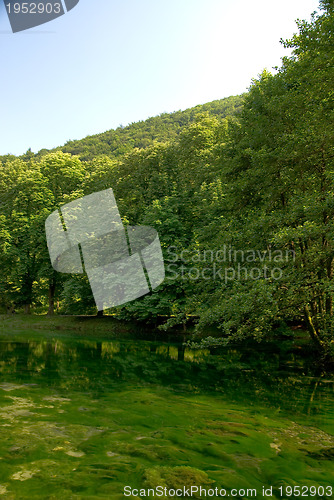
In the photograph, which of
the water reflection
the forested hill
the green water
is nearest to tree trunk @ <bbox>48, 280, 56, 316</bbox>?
the water reflection

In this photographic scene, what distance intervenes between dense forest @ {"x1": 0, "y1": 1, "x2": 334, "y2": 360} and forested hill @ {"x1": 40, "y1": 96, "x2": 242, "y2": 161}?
37.8 metres

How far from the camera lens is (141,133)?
90.6 meters

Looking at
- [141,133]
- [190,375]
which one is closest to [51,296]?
[190,375]

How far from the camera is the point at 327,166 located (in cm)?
1423

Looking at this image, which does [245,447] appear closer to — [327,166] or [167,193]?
[327,166]

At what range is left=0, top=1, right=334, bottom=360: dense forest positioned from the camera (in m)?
12.8

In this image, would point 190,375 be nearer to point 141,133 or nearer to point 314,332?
point 314,332

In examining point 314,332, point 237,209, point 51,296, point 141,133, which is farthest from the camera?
point 141,133

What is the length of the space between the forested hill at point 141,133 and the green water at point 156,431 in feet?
232

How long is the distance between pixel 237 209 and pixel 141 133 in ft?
250

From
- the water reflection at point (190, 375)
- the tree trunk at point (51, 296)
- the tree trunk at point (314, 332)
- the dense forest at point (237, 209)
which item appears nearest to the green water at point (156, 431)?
the water reflection at point (190, 375)

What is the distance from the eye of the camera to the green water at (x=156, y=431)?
4.75 meters

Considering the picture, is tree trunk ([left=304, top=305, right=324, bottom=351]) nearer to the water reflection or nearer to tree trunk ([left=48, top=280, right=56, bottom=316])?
the water reflection

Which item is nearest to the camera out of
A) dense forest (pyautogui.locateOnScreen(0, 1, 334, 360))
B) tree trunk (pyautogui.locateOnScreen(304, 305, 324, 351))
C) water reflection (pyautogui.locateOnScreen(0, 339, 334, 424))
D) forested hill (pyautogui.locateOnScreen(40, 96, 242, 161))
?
water reflection (pyautogui.locateOnScreen(0, 339, 334, 424))
